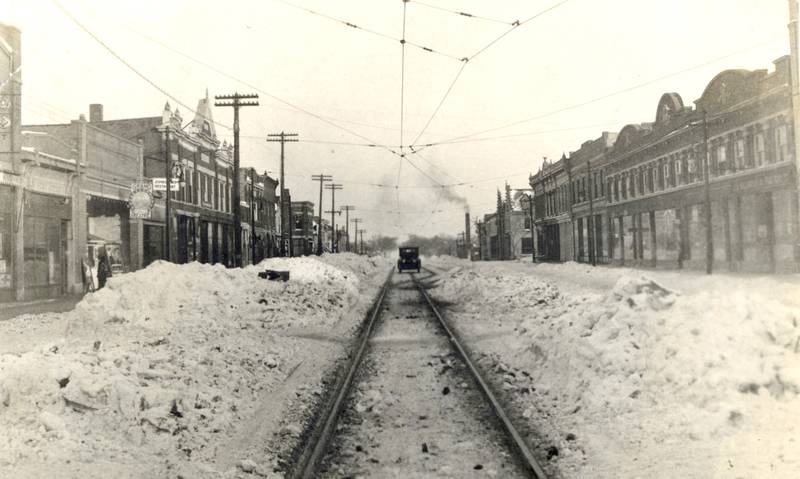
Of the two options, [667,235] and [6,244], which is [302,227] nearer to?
[667,235]

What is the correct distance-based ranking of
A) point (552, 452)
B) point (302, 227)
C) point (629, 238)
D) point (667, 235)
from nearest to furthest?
point (552, 452) → point (667, 235) → point (629, 238) → point (302, 227)

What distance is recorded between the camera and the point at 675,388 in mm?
6203

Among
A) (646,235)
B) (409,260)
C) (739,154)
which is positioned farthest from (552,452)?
(409,260)

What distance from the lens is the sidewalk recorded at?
681 inches

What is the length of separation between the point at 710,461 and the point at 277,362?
671 centimetres

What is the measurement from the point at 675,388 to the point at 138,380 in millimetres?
6256

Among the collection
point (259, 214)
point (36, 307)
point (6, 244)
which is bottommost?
point (36, 307)

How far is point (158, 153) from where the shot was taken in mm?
36938

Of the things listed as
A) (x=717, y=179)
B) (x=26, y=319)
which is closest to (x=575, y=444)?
(x=26, y=319)

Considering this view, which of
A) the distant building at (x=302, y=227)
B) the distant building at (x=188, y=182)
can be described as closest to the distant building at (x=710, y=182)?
the distant building at (x=188, y=182)

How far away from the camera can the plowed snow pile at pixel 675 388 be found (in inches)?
195

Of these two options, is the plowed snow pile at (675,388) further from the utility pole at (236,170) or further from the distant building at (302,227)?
the distant building at (302,227)

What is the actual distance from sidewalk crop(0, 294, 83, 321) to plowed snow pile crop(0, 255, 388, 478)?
3.91m

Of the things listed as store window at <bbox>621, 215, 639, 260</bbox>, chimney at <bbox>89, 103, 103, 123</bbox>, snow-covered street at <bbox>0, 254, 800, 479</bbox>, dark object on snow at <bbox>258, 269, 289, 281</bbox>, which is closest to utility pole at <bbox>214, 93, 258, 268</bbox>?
dark object on snow at <bbox>258, 269, 289, 281</bbox>
